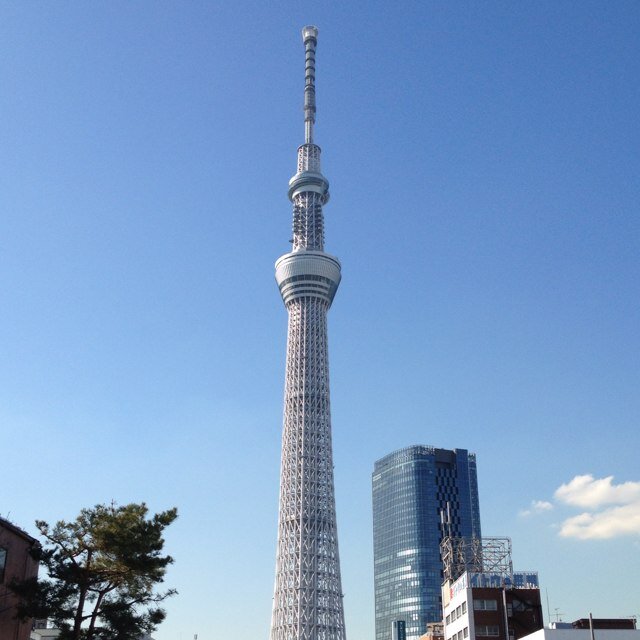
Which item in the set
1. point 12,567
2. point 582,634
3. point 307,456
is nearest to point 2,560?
point 12,567

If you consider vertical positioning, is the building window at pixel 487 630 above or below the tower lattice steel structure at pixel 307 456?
below

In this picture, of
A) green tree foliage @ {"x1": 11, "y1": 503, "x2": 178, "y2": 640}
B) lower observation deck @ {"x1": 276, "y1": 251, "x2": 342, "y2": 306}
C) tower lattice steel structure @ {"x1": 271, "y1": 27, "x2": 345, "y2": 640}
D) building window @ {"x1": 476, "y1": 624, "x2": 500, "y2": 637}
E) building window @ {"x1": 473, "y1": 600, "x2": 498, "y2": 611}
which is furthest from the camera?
lower observation deck @ {"x1": 276, "y1": 251, "x2": 342, "y2": 306}

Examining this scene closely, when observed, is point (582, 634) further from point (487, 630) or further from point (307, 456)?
point (307, 456)

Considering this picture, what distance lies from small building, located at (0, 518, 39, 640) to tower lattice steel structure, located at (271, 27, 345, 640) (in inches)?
4135

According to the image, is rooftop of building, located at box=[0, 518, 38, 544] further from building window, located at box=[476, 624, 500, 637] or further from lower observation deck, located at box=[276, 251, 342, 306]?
lower observation deck, located at box=[276, 251, 342, 306]

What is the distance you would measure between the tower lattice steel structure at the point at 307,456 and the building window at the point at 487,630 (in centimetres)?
5790

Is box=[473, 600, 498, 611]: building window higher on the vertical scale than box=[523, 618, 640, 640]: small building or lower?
higher

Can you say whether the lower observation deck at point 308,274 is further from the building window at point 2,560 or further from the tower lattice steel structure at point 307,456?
the building window at point 2,560

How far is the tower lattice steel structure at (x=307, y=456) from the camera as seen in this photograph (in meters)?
161

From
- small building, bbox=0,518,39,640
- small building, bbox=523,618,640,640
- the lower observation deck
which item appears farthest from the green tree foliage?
the lower observation deck

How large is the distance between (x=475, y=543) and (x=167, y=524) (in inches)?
2858

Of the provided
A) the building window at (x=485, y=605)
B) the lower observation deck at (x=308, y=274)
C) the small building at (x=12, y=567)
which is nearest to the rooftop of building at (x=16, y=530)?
the small building at (x=12, y=567)

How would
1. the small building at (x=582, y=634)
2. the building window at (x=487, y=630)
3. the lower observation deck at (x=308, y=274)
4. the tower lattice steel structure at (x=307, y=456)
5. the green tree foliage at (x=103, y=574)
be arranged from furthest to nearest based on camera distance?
the lower observation deck at (x=308, y=274) → the tower lattice steel structure at (x=307, y=456) → the building window at (x=487, y=630) → the small building at (x=582, y=634) → the green tree foliage at (x=103, y=574)

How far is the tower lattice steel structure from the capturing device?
160875mm
